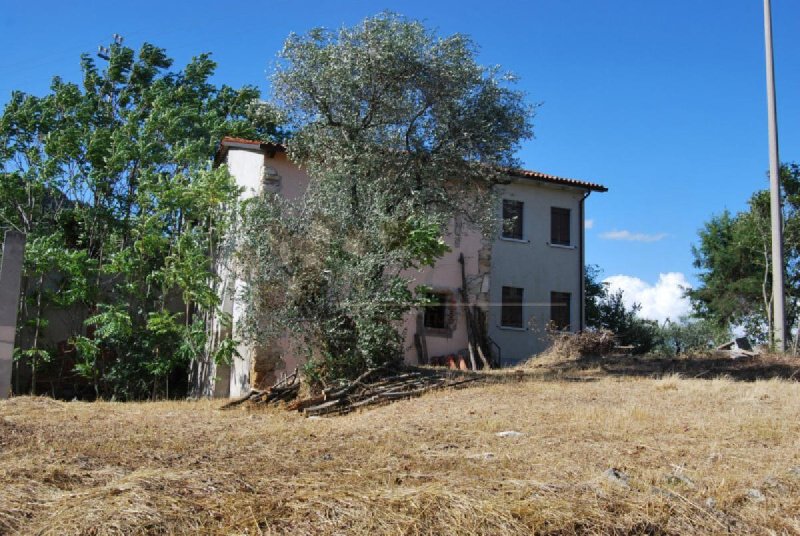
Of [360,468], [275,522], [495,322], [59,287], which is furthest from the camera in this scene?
[495,322]

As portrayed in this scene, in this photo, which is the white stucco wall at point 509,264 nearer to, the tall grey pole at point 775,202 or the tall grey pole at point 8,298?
the tall grey pole at point 8,298

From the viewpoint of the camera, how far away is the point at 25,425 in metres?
8.62

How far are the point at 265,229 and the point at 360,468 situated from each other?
7342mm

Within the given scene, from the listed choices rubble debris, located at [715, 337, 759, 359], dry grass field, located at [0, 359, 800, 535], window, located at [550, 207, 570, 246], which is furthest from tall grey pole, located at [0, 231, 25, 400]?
rubble debris, located at [715, 337, 759, 359]

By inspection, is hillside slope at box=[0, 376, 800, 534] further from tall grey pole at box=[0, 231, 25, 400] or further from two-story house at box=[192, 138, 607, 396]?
two-story house at box=[192, 138, 607, 396]

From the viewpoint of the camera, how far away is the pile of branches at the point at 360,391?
11281 millimetres

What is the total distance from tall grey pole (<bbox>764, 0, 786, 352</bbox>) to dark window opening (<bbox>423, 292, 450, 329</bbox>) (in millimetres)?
7499

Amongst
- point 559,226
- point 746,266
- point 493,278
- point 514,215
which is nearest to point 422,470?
point 493,278

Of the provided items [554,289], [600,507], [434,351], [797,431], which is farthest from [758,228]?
[600,507]

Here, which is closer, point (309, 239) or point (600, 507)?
point (600, 507)

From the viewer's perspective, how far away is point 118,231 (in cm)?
1775

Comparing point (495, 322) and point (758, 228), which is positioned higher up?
point (758, 228)

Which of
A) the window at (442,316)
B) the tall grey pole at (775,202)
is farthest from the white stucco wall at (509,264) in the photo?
the tall grey pole at (775,202)

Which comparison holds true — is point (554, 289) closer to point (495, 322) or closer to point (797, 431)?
point (495, 322)
